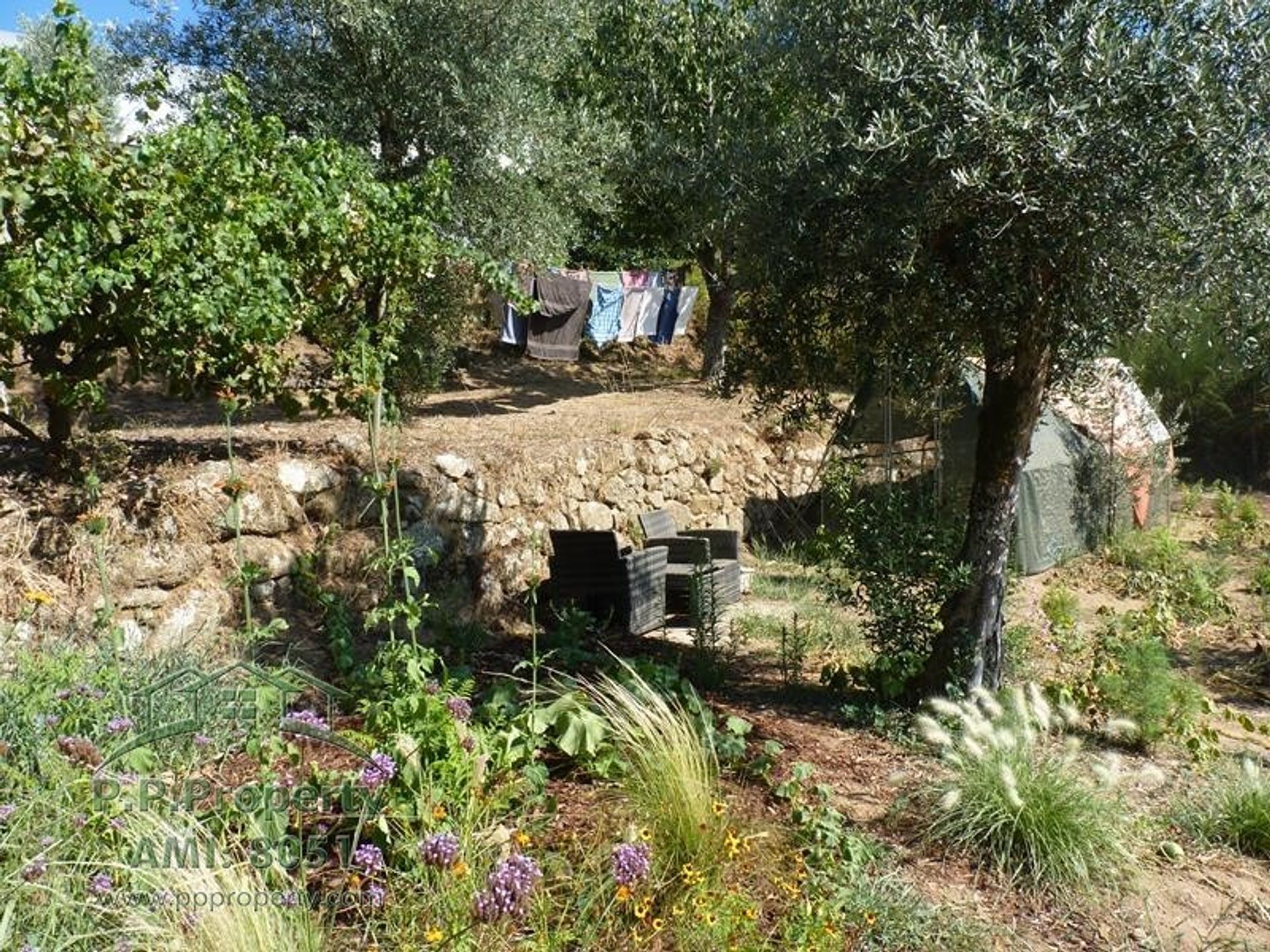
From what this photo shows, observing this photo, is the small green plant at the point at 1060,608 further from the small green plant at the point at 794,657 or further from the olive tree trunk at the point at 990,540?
the olive tree trunk at the point at 990,540

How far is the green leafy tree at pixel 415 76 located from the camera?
32.6 ft

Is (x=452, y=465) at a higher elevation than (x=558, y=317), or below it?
below

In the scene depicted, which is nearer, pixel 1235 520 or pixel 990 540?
pixel 990 540

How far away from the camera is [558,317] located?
17172mm

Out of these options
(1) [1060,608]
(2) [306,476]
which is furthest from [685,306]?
(2) [306,476]

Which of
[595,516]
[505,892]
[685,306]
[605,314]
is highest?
[685,306]

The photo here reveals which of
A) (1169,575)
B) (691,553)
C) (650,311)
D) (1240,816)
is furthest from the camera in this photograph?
(650,311)

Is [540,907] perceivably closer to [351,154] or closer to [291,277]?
[291,277]

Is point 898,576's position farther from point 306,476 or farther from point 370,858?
point 306,476

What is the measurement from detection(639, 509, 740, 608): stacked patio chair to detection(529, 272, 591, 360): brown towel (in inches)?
289

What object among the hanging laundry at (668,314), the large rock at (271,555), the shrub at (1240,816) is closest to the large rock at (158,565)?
the large rock at (271,555)

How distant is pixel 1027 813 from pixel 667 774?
1.33m

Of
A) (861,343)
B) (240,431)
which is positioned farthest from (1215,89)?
(240,431)

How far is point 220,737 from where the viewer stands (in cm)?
359
